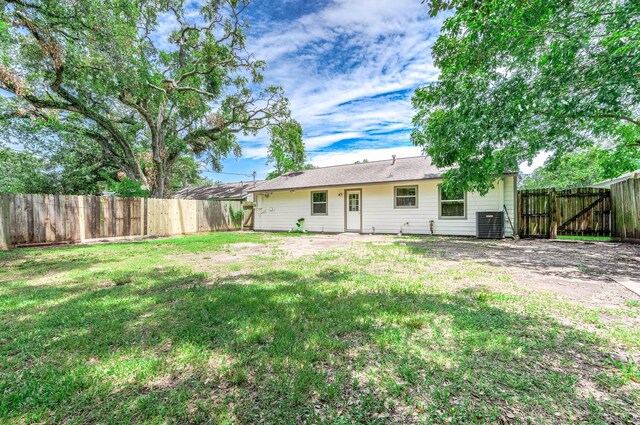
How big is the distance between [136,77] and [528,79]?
12.6 m

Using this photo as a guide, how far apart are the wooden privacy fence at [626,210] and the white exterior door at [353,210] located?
851cm

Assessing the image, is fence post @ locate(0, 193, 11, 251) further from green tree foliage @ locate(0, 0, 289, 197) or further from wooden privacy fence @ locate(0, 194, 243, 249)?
green tree foliage @ locate(0, 0, 289, 197)

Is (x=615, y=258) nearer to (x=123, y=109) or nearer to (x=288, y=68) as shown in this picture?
(x=288, y=68)

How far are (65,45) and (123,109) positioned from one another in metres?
9.49

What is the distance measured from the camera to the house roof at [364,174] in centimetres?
1123

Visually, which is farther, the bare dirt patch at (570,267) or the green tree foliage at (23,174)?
the green tree foliage at (23,174)

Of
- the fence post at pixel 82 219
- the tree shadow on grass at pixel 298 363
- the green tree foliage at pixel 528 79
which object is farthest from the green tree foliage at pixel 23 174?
the green tree foliage at pixel 528 79

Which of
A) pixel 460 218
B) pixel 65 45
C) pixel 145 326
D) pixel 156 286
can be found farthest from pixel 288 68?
pixel 145 326

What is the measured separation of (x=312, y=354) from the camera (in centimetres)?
202

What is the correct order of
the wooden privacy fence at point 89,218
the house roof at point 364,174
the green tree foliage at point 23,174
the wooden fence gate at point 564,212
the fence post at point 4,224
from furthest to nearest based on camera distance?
1. the green tree foliage at point 23,174
2. the house roof at point 364,174
3. the wooden fence gate at point 564,212
4. the wooden privacy fence at point 89,218
5. the fence post at point 4,224

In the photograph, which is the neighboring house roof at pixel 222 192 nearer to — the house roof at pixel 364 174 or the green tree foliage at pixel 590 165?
the house roof at pixel 364 174

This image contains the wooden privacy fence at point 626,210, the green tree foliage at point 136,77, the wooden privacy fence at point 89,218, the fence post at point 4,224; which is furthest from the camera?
the green tree foliage at point 136,77

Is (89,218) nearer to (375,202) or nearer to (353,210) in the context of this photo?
(353,210)

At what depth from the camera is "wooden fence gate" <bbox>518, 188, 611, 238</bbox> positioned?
902 centimetres
